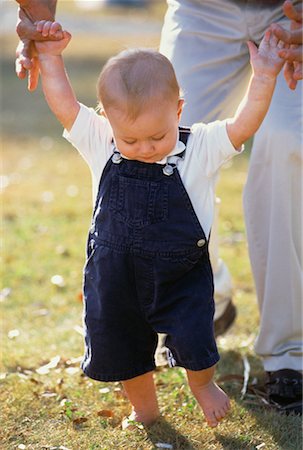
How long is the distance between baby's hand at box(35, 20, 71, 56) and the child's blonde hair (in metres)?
0.30

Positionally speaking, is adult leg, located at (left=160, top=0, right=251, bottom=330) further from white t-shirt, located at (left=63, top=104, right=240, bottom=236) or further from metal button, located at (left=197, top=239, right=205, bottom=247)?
metal button, located at (left=197, top=239, right=205, bottom=247)

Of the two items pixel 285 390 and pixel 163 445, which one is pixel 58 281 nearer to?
pixel 285 390

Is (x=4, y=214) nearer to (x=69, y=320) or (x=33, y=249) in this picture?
(x=33, y=249)

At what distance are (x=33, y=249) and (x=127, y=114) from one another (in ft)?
11.1

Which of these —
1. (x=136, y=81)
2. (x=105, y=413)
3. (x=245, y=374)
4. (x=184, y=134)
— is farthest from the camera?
(x=245, y=374)

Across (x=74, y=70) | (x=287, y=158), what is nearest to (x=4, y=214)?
(x=287, y=158)

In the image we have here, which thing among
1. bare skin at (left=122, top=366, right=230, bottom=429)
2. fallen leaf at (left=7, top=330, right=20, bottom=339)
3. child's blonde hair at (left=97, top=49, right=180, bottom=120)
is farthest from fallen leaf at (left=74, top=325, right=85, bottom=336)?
child's blonde hair at (left=97, top=49, right=180, bottom=120)

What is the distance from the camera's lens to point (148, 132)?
2.86 metres

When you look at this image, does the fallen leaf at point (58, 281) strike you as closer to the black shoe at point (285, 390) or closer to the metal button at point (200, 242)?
the black shoe at point (285, 390)

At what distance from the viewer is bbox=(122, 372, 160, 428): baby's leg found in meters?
3.25

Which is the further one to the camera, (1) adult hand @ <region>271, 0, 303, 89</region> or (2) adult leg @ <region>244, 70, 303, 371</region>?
(2) adult leg @ <region>244, 70, 303, 371</region>

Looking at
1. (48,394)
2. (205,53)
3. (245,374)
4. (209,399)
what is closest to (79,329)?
(48,394)

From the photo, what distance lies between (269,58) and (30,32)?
2.82 feet

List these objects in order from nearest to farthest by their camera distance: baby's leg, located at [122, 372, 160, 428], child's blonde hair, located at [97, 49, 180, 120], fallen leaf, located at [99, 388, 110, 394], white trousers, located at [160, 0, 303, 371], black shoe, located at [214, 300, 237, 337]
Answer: child's blonde hair, located at [97, 49, 180, 120] < baby's leg, located at [122, 372, 160, 428] < white trousers, located at [160, 0, 303, 371] < fallen leaf, located at [99, 388, 110, 394] < black shoe, located at [214, 300, 237, 337]
